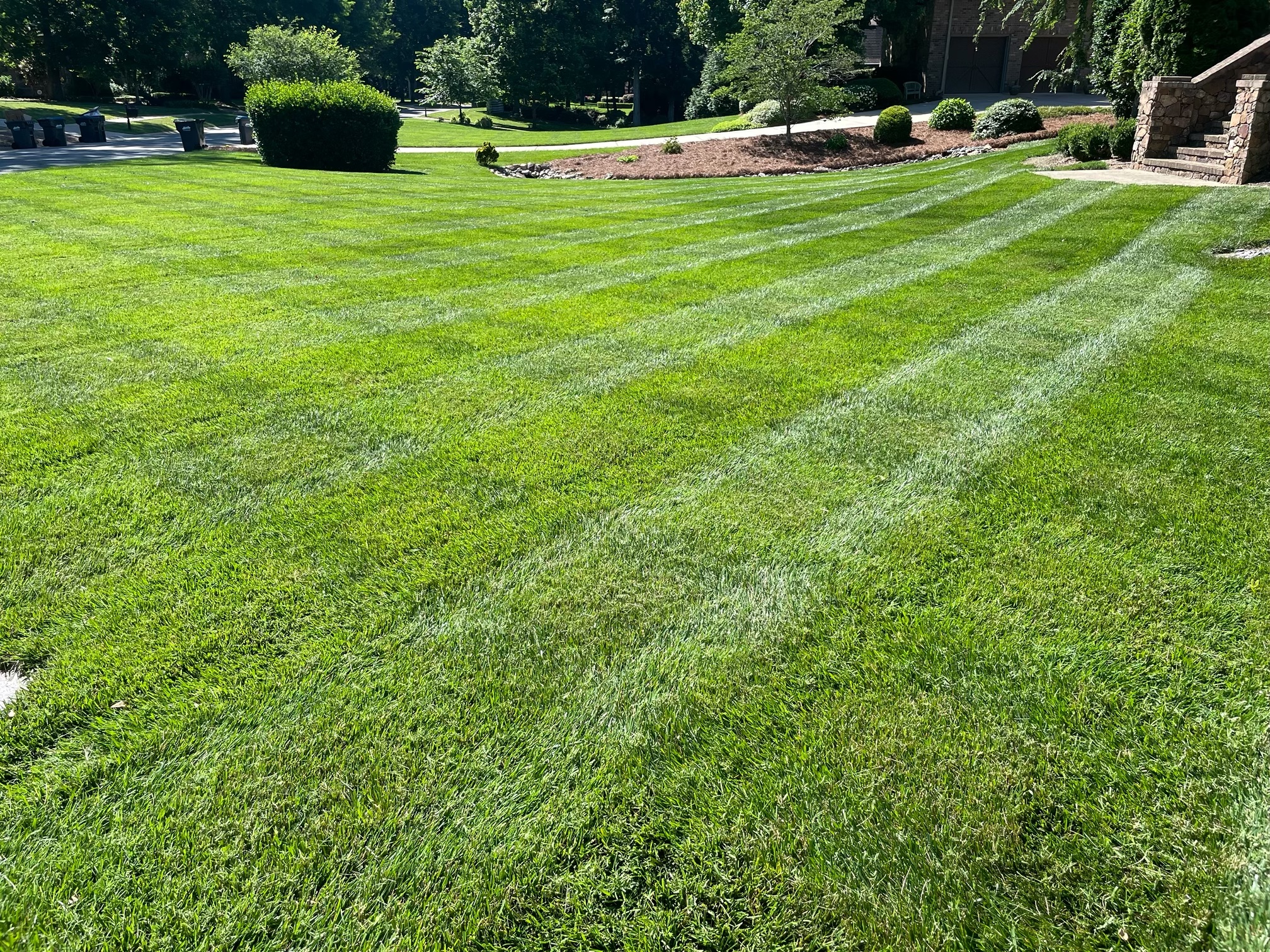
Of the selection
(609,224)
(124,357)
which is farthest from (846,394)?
(609,224)

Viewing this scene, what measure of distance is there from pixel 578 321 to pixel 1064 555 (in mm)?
4521

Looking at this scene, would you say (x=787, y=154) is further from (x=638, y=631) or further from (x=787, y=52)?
(x=638, y=631)

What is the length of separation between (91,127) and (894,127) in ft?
95.3

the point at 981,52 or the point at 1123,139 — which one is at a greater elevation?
the point at 981,52

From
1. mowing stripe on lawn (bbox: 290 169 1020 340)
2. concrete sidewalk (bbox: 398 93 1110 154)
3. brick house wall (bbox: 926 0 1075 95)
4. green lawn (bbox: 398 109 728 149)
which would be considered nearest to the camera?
→ mowing stripe on lawn (bbox: 290 169 1020 340)

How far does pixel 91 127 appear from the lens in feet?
88.5

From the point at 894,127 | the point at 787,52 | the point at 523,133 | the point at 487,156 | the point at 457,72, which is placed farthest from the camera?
the point at 457,72

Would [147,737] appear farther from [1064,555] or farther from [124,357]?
[124,357]

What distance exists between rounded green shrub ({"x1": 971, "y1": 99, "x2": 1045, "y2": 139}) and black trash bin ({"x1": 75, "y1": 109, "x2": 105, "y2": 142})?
3122 centimetres

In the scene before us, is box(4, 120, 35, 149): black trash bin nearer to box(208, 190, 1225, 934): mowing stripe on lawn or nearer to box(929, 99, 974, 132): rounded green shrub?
box(929, 99, 974, 132): rounded green shrub

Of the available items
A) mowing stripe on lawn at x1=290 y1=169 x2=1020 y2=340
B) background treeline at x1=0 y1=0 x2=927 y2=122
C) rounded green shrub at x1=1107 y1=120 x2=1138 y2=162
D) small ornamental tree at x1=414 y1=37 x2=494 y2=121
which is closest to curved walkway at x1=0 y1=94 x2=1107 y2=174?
background treeline at x1=0 y1=0 x2=927 y2=122

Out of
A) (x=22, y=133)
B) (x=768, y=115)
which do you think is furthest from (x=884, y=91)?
(x=22, y=133)

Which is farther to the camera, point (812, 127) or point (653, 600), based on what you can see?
point (812, 127)

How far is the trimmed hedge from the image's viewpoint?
2056cm
